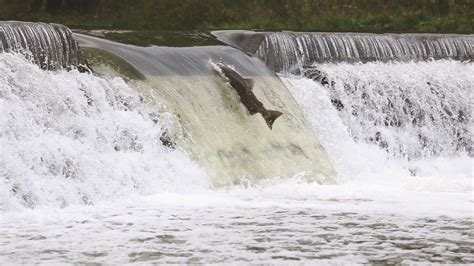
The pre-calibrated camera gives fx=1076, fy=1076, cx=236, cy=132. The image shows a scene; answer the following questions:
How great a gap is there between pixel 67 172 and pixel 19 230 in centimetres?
173

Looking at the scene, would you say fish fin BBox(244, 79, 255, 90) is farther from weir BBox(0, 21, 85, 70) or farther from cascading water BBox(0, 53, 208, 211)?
weir BBox(0, 21, 85, 70)

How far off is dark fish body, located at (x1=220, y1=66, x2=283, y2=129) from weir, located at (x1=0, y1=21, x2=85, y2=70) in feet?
6.89

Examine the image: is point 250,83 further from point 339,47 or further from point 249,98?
point 339,47

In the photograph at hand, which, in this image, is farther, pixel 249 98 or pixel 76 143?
pixel 249 98

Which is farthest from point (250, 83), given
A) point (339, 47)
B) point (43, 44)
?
point (339, 47)

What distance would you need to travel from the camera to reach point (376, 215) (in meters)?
9.27

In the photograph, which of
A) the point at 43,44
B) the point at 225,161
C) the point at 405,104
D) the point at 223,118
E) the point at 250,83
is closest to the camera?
the point at 43,44

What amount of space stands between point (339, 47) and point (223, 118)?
4.05m

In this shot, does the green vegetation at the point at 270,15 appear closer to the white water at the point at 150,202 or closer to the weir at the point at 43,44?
the white water at the point at 150,202

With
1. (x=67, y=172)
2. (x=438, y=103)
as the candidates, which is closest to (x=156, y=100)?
(x=67, y=172)

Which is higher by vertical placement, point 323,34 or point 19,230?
point 323,34

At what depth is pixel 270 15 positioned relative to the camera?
78.5 ft

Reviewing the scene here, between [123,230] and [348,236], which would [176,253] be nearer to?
[123,230]

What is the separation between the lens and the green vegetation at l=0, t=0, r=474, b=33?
23484mm
